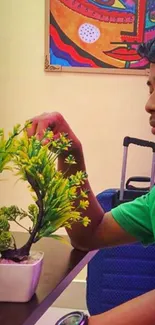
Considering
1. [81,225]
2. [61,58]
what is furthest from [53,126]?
[61,58]

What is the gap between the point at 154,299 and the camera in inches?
27.7

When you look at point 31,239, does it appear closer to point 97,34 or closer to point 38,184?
point 38,184

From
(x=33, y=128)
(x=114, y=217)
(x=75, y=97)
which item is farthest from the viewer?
(x=75, y=97)

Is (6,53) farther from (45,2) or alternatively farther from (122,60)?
(122,60)

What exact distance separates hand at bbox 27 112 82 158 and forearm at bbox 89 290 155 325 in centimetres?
31

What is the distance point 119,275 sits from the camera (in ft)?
4.86

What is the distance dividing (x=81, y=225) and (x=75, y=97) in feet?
4.59

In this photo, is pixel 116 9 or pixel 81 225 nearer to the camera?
pixel 81 225

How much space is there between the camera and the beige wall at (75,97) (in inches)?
90.6

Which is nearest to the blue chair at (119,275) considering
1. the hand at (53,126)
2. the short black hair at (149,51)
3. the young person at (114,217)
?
the young person at (114,217)

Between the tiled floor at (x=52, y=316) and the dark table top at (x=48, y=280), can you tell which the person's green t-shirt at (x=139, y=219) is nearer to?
the dark table top at (x=48, y=280)

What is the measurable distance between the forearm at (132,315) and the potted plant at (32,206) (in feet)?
0.38

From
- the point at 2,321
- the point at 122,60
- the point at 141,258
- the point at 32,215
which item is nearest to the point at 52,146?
the point at 32,215

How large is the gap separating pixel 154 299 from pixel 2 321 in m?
0.25
